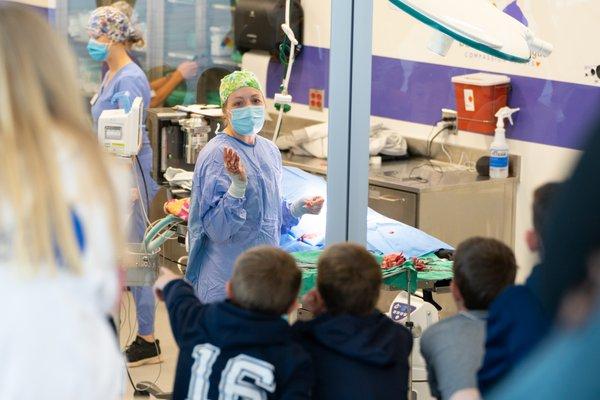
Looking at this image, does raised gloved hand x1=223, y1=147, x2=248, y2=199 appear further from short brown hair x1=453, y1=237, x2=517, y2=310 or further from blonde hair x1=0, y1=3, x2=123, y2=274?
blonde hair x1=0, y1=3, x2=123, y2=274

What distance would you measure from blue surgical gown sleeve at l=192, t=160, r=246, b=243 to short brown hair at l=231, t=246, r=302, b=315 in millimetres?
948

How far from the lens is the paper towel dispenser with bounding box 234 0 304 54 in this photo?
3.89 metres

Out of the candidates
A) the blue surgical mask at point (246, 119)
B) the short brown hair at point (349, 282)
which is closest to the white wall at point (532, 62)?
the blue surgical mask at point (246, 119)

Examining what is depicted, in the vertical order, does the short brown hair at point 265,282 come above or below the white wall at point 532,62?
below

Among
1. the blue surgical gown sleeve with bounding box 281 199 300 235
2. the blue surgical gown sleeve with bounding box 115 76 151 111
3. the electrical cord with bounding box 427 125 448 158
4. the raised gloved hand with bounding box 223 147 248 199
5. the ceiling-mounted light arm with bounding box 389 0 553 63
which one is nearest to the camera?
the ceiling-mounted light arm with bounding box 389 0 553 63

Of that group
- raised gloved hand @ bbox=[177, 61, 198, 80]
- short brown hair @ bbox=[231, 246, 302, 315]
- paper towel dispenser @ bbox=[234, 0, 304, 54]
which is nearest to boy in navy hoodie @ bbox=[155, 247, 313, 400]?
short brown hair @ bbox=[231, 246, 302, 315]

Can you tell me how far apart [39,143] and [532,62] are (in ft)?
8.10

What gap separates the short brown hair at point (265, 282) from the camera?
2.46 meters

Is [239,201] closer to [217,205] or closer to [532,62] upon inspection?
[217,205]

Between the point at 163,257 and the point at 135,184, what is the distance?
0.35 meters

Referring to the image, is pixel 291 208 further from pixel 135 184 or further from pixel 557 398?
pixel 557 398

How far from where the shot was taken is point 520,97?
3818mm

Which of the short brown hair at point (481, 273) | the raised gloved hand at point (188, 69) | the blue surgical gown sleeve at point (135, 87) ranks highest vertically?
the raised gloved hand at point (188, 69)

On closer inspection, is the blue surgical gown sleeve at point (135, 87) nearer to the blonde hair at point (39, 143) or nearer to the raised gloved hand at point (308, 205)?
the raised gloved hand at point (308, 205)
